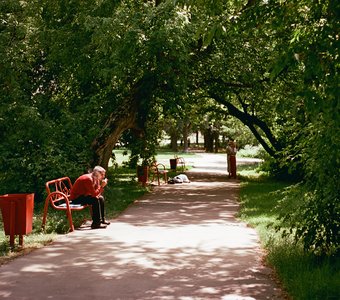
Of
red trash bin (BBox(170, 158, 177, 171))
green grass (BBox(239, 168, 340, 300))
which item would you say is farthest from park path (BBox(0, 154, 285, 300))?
red trash bin (BBox(170, 158, 177, 171))

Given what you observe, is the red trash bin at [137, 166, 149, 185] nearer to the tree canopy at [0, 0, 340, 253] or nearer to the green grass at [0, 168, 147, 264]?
the tree canopy at [0, 0, 340, 253]

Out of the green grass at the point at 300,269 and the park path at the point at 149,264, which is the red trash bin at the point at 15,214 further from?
the green grass at the point at 300,269

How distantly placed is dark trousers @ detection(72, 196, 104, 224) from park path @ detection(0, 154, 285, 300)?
0.31 meters

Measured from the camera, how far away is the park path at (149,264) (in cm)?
600

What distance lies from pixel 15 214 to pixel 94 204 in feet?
7.58

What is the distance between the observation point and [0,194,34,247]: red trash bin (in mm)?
8250

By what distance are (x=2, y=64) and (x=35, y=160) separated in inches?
124

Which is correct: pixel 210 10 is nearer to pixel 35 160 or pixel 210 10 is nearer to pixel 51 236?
pixel 51 236

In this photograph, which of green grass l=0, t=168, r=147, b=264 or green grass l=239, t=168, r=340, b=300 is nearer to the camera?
green grass l=239, t=168, r=340, b=300

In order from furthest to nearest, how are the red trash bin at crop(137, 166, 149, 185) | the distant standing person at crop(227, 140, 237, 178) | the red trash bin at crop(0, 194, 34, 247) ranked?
the distant standing person at crop(227, 140, 237, 178) → the red trash bin at crop(137, 166, 149, 185) → the red trash bin at crop(0, 194, 34, 247)

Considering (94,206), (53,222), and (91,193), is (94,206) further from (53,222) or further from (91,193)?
(53,222)

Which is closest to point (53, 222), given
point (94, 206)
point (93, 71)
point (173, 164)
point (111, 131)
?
point (94, 206)

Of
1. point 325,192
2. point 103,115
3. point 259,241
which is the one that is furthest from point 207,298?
point 103,115

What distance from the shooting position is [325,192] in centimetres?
647
